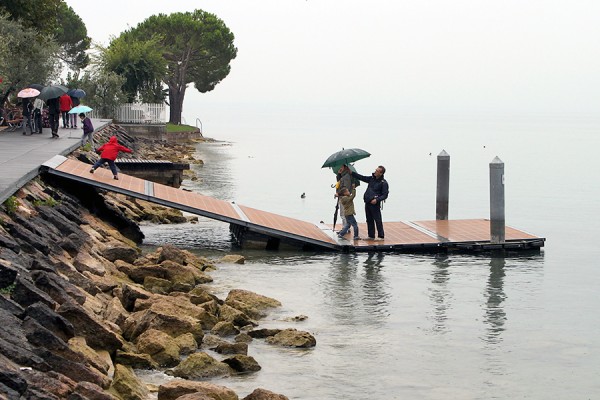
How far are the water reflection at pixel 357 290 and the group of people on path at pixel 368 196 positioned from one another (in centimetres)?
78

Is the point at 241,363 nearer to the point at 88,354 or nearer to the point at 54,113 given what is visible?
the point at 88,354

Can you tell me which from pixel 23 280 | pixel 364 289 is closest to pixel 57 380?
pixel 23 280

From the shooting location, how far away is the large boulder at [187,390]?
11.8 metres

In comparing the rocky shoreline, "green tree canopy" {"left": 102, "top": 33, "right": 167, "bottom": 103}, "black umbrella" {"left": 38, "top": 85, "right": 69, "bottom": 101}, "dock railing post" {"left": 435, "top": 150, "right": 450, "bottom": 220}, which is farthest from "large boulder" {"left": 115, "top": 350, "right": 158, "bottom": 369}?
"green tree canopy" {"left": 102, "top": 33, "right": 167, "bottom": 103}

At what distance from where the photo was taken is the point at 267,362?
1477 centimetres

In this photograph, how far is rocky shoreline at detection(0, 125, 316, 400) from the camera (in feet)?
36.8

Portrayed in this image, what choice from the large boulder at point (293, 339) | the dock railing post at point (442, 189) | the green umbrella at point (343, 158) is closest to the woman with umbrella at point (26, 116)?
the dock railing post at point (442, 189)

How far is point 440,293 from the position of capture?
20922 mm

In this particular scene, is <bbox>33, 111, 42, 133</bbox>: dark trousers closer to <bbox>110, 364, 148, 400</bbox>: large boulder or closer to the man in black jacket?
the man in black jacket

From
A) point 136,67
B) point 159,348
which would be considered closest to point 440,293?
point 159,348

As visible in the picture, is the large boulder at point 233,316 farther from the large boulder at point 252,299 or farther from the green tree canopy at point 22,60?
the green tree canopy at point 22,60

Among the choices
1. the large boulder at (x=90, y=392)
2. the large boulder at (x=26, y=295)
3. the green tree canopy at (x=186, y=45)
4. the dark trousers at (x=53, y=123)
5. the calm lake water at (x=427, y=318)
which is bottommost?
the calm lake water at (x=427, y=318)

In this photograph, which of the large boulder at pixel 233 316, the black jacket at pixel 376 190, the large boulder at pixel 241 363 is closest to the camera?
the large boulder at pixel 241 363

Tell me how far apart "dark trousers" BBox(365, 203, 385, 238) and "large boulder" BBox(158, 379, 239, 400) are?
12.6 metres
